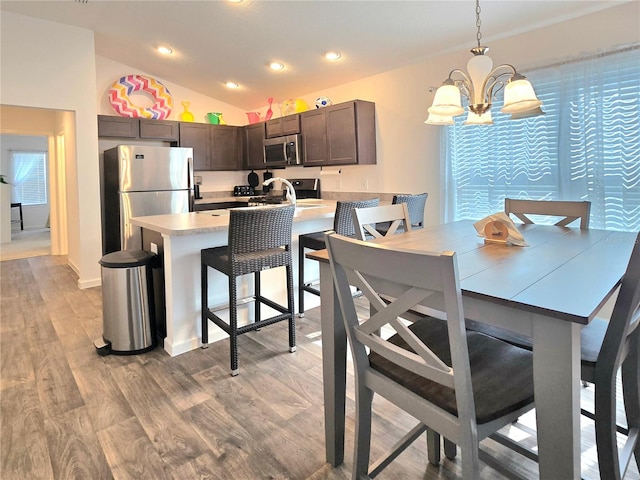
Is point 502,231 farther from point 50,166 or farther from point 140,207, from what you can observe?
point 50,166

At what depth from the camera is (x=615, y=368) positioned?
114cm

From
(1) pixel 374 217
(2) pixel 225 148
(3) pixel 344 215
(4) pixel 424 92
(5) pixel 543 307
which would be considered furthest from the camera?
(2) pixel 225 148

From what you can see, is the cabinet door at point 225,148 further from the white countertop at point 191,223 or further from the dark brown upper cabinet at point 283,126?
the white countertop at point 191,223

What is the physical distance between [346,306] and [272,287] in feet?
6.27

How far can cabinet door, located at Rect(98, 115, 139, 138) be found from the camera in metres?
4.73

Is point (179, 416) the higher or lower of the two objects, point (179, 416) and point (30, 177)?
the lower

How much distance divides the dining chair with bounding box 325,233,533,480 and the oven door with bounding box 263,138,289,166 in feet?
13.4

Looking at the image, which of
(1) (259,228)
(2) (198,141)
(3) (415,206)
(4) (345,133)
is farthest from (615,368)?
(2) (198,141)

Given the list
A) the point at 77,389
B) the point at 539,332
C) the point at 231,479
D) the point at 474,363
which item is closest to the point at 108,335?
the point at 77,389

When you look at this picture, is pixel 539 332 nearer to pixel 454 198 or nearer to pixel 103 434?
pixel 103 434

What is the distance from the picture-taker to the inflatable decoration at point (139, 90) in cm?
498

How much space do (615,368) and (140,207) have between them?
181 inches

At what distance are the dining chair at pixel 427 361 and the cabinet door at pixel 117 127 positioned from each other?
183 inches

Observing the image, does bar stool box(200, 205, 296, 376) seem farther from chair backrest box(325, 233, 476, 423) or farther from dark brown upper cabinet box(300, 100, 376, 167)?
dark brown upper cabinet box(300, 100, 376, 167)
